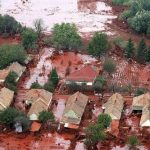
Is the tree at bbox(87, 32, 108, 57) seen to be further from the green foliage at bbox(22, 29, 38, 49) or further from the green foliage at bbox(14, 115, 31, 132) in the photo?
the green foliage at bbox(14, 115, 31, 132)

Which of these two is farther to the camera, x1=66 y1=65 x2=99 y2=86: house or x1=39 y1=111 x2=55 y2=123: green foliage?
x1=66 y1=65 x2=99 y2=86: house

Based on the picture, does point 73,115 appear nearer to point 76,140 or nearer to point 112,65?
point 76,140

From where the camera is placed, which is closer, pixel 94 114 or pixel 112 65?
pixel 94 114

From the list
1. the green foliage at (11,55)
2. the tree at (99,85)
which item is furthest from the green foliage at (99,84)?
the green foliage at (11,55)

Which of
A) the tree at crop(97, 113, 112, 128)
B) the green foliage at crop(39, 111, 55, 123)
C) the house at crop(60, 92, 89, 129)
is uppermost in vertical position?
the tree at crop(97, 113, 112, 128)

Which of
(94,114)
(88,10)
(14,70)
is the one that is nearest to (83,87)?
(94,114)

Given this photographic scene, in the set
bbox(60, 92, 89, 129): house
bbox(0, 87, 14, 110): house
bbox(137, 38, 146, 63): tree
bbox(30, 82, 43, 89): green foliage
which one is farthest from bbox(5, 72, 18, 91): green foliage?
bbox(137, 38, 146, 63): tree

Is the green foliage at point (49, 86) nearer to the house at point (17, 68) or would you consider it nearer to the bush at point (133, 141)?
the house at point (17, 68)
